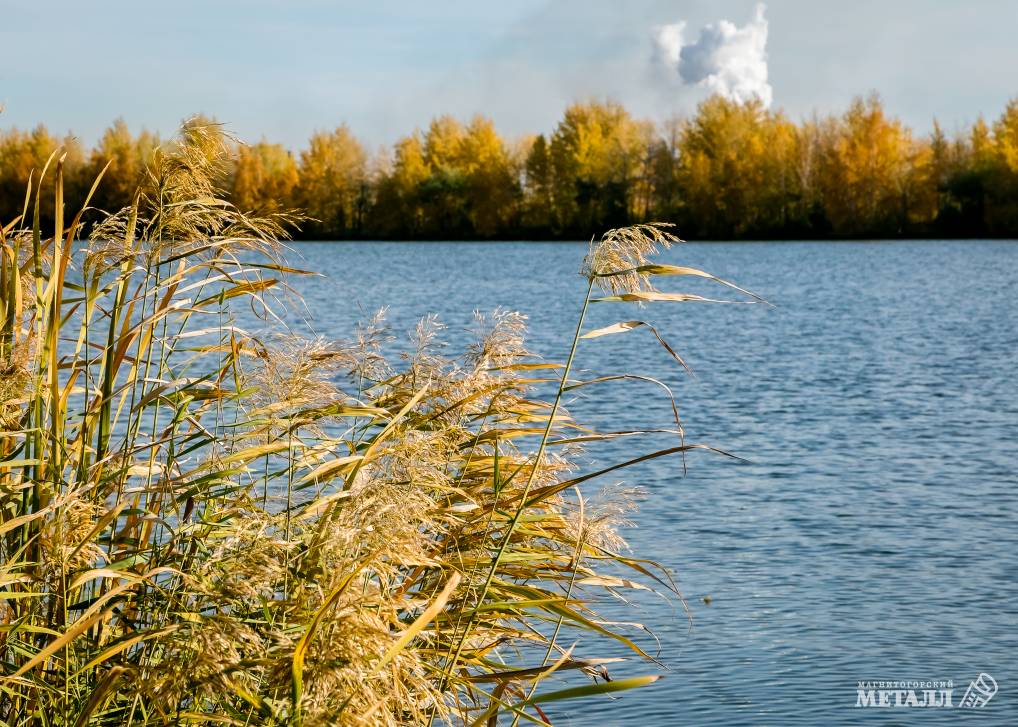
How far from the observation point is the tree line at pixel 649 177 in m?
65.8

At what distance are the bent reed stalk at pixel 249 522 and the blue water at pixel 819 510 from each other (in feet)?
7.00

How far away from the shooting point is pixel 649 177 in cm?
7200

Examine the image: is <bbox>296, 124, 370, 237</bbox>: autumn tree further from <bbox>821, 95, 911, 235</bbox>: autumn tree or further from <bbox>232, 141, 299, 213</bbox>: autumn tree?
<bbox>821, 95, 911, 235</bbox>: autumn tree

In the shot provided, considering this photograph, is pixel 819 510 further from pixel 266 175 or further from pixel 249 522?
pixel 266 175

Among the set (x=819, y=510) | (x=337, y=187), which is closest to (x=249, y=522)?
(x=819, y=510)

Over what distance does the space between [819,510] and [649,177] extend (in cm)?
6418

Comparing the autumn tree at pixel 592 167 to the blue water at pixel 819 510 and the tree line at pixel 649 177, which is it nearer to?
the tree line at pixel 649 177

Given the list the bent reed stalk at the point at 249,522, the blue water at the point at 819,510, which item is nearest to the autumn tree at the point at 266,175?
the blue water at the point at 819,510

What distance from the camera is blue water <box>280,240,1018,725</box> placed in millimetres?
5988

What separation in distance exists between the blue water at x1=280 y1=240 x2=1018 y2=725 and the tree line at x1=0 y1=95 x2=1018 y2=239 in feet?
139

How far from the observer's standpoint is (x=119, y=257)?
3375 mm

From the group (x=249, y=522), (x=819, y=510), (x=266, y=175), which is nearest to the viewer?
(x=249, y=522)

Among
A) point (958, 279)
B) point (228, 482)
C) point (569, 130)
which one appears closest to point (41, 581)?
point (228, 482)

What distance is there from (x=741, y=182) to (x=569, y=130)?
1240cm
